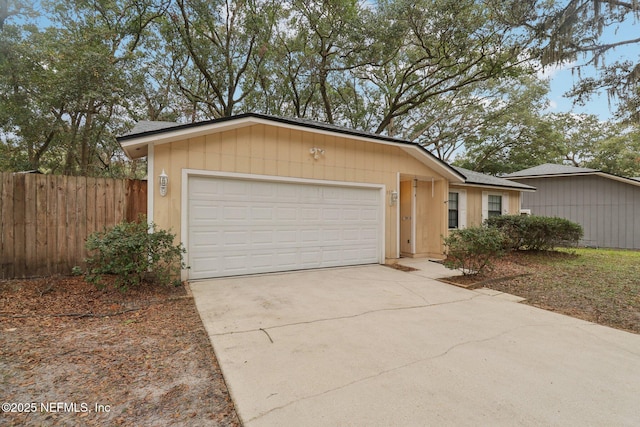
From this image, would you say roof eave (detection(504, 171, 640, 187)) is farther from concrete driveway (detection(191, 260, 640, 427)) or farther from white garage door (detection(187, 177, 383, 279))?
concrete driveway (detection(191, 260, 640, 427))

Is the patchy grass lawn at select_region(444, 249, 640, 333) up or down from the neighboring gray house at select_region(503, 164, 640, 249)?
down

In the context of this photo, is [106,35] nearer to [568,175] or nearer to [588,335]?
[588,335]

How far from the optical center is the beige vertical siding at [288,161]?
5406mm

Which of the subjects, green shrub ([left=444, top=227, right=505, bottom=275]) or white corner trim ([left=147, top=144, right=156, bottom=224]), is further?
green shrub ([left=444, top=227, right=505, bottom=275])

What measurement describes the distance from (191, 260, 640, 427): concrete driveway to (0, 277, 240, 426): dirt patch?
9.5 inches

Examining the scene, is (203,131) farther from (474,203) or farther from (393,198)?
(474,203)

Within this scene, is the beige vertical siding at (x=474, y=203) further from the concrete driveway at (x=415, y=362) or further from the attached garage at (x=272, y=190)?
the concrete driveway at (x=415, y=362)

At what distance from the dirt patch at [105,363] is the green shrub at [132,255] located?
14.3 inches

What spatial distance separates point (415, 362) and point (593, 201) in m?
15.1

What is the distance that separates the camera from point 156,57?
43.7ft

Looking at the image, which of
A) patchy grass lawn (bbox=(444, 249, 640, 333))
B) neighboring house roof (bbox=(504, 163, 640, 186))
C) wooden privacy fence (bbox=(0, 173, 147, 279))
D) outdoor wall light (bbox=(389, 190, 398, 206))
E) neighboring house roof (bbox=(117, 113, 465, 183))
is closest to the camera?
patchy grass lawn (bbox=(444, 249, 640, 333))

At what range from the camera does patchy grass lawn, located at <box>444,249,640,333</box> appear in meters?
4.29

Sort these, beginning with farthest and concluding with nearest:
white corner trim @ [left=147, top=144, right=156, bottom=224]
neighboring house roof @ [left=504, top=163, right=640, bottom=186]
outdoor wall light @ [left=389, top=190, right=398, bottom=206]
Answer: neighboring house roof @ [left=504, top=163, right=640, bottom=186]
outdoor wall light @ [left=389, top=190, right=398, bottom=206]
white corner trim @ [left=147, top=144, right=156, bottom=224]

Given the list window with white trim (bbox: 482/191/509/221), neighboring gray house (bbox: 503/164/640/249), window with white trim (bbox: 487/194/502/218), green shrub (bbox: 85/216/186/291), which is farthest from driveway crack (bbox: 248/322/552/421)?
neighboring gray house (bbox: 503/164/640/249)
